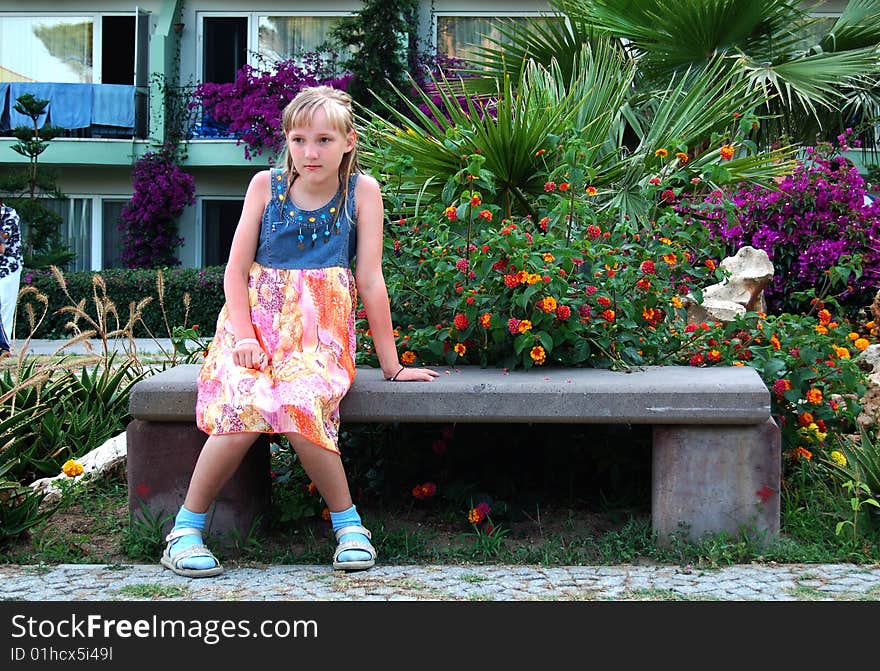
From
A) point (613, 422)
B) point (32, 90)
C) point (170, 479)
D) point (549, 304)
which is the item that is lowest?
point (170, 479)

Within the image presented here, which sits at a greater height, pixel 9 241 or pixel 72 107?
pixel 72 107

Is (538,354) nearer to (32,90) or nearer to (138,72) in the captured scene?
(138,72)

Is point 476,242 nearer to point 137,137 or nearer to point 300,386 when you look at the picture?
point 300,386

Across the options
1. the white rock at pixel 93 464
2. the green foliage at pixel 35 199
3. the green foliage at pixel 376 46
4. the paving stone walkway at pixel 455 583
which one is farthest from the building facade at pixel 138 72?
the paving stone walkway at pixel 455 583

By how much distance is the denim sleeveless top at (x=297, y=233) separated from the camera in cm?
342

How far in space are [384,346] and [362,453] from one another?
0.72 metres

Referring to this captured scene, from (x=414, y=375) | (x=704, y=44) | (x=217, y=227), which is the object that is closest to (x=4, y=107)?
(x=217, y=227)

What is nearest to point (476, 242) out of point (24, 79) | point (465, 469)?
point (465, 469)

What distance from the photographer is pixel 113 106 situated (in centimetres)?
1705

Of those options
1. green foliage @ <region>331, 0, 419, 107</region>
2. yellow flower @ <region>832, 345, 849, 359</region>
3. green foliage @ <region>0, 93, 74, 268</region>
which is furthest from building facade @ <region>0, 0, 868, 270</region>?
yellow flower @ <region>832, 345, 849, 359</region>

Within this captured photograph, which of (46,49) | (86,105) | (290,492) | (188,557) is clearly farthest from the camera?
(46,49)

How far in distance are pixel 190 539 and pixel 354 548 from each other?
493 millimetres

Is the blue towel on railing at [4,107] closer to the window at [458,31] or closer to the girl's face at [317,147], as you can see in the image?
the window at [458,31]

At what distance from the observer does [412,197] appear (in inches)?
175
